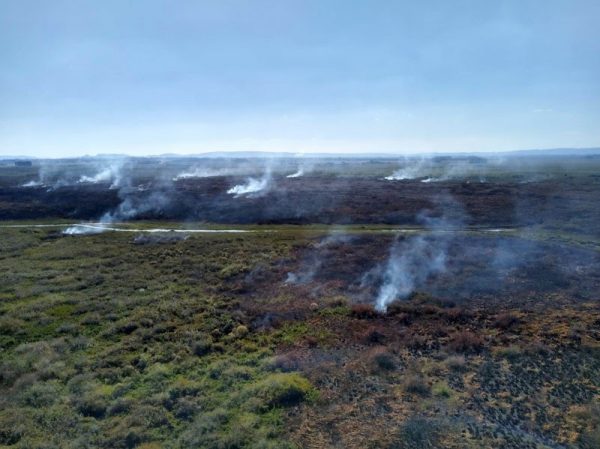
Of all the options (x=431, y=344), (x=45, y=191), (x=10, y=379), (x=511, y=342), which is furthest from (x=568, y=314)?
(x=45, y=191)

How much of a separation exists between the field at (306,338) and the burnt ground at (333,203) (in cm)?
603

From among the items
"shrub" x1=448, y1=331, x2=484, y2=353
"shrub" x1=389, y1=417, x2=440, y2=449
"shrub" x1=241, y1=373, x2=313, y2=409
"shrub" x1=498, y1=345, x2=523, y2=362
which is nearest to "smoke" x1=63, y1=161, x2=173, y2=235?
"shrub" x1=241, y1=373, x2=313, y2=409

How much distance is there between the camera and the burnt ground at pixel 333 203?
56156 millimetres

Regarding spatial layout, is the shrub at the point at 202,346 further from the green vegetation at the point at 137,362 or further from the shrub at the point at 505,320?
the shrub at the point at 505,320

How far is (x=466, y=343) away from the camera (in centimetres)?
2139

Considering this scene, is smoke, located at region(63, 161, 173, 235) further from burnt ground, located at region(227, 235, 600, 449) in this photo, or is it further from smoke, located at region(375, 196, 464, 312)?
smoke, located at region(375, 196, 464, 312)

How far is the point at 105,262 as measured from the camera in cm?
3906

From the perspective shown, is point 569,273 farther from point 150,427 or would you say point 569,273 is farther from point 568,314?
point 150,427

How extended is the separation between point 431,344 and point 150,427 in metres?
14.4

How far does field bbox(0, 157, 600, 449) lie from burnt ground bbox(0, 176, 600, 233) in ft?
19.8

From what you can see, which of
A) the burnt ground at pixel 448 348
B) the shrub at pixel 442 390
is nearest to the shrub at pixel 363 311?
the burnt ground at pixel 448 348

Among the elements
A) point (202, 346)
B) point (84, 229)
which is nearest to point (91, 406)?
point (202, 346)

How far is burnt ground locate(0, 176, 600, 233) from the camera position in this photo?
5616 cm

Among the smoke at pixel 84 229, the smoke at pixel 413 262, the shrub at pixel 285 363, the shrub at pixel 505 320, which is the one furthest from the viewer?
the smoke at pixel 84 229
